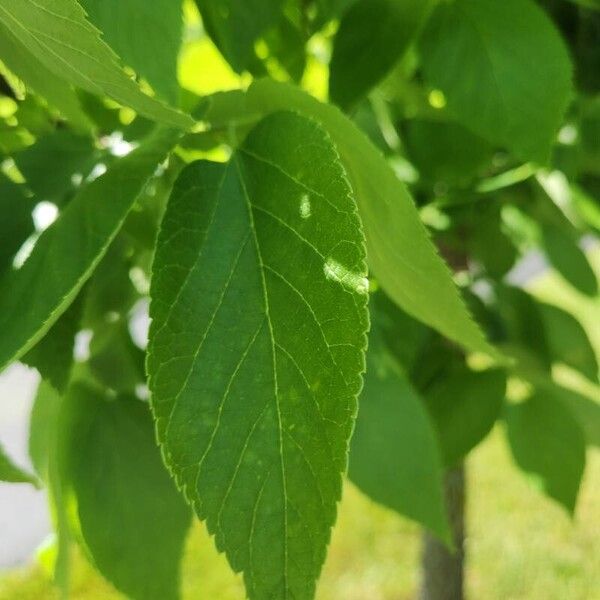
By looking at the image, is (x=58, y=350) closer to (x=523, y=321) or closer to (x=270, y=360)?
(x=270, y=360)

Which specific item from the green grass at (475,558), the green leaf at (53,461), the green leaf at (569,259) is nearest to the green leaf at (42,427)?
the green leaf at (53,461)

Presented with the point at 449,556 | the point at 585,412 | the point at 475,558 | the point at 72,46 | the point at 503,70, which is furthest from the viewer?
the point at 475,558

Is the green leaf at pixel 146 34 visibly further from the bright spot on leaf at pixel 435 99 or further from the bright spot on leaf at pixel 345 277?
the bright spot on leaf at pixel 435 99

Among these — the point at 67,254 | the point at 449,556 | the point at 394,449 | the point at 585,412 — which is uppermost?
the point at 67,254

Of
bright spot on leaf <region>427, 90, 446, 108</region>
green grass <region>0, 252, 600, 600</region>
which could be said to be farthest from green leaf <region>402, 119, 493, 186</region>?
green grass <region>0, 252, 600, 600</region>

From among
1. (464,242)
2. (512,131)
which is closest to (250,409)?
(512,131)

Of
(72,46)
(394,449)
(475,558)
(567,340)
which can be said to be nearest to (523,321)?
(567,340)
